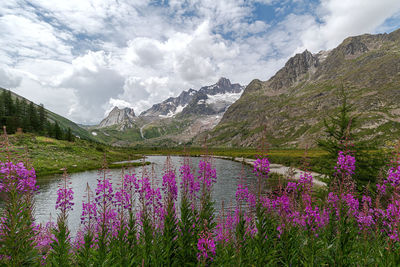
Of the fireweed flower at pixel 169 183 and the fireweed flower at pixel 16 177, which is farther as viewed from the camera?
the fireweed flower at pixel 169 183

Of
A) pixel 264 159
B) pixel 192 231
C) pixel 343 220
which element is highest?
pixel 264 159

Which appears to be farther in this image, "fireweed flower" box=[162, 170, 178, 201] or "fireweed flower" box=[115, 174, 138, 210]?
"fireweed flower" box=[115, 174, 138, 210]

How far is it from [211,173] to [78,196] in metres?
41.1

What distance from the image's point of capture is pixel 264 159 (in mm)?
7652

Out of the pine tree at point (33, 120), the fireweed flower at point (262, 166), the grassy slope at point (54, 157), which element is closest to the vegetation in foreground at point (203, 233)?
the fireweed flower at point (262, 166)

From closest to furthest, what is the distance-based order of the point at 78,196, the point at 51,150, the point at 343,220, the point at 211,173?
the point at 343,220, the point at 211,173, the point at 78,196, the point at 51,150

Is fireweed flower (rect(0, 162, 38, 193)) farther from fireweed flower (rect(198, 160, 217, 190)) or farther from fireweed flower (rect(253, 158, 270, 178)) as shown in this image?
fireweed flower (rect(253, 158, 270, 178))

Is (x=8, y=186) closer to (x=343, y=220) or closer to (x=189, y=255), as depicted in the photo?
(x=189, y=255)

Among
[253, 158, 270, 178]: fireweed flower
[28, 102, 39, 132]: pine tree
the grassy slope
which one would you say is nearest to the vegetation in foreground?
[253, 158, 270, 178]: fireweed flower

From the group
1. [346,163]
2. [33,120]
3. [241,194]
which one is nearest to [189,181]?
[241,194]

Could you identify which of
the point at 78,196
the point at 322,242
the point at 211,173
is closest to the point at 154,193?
the point at 211,173

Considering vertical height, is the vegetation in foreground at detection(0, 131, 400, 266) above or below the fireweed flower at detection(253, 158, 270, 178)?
below

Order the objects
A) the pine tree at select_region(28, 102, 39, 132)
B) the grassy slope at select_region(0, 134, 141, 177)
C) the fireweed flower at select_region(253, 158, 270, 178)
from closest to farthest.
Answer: the fireweed flower at select_region(253, 158, 270, 178)
the grassy slope at select_region(0, 134, 141, 177)
the pine tree at select_region(28, 102, 39, 132)

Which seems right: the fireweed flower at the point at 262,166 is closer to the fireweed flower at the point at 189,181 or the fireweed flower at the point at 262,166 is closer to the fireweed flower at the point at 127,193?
the fireweed flower at the point at 189,181
